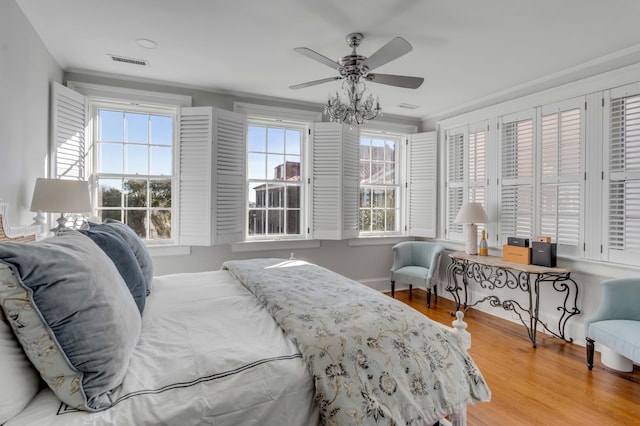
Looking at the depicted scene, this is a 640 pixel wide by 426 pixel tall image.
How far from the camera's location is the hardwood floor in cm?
206

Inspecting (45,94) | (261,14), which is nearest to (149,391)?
(261,14)

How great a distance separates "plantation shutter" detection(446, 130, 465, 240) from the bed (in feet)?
10.4

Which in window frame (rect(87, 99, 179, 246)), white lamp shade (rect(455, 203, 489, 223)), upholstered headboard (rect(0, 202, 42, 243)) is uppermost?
window frame (rect(87, 99, 179, 246))

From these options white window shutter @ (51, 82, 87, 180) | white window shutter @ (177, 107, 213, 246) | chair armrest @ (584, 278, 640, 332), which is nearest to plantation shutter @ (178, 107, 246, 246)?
white window shutter @ (177, 107, 213, 246)

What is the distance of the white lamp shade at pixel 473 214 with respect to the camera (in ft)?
12.6

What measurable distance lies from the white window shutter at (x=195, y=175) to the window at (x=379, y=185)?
7.04 ft

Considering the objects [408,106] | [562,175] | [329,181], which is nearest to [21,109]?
[329,181]

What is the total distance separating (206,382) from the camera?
1.11m

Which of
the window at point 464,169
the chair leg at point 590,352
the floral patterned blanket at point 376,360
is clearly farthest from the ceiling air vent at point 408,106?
the floral patterned blanket at point 376,360

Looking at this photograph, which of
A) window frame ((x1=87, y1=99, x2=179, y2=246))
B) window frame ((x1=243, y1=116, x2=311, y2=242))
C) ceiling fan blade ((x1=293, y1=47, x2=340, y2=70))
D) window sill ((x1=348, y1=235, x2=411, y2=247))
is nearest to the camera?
ceiling fan blade ((x1=293, y1=47, x2=340, y2=70))

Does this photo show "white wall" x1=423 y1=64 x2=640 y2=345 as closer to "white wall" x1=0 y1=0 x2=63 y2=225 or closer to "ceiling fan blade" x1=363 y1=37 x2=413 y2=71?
"ceiling fan blade" x1=363 y1=37 x2=413 y2=71

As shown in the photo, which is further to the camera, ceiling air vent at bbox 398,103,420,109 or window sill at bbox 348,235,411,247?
window sill at bbox 348,235,411,247

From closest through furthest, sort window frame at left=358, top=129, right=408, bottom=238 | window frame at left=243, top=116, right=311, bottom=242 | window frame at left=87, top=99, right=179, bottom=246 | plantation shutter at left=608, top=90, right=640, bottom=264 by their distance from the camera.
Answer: plantation shutter at left=608, top=90, right=640, bottom=264
window frame at left=87, top=99, right=179, bottom=246
window frame at left=243, top=116, right=311, bottom=242
window frame at left=358, top=129, right=408, bottom=238

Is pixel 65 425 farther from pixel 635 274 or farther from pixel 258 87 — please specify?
pixel 635 274
